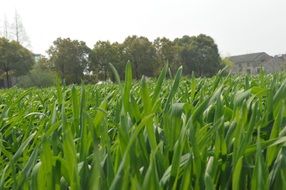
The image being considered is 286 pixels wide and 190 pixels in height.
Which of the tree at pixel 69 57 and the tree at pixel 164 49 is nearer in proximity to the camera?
the tree at pixel 69 57

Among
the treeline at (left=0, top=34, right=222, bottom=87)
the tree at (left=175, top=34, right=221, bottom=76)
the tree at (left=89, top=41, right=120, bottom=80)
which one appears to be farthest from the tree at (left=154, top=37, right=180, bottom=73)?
the tree at (left=89, top=41, right=120, bottom=80)

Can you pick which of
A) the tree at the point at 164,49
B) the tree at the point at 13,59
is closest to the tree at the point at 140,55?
the tree at the point at 164,49

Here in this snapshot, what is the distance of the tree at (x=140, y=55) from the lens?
1857 inches

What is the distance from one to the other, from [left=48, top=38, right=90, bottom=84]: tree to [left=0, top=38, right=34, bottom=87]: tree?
3.60 meters

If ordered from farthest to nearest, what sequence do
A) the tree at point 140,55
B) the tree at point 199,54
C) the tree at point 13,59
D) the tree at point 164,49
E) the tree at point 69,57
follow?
the tree at point 199,54, the tree at point 164,49, the tree at point 140,55, the tree at point 69,57, the tree at point 13,59

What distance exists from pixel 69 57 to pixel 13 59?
245 inches

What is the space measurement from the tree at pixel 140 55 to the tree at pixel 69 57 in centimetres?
508

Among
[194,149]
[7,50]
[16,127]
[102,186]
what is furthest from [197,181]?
[7,50]

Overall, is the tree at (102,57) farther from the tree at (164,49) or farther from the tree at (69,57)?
the tree at (164,49)

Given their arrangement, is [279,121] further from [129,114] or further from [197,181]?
[129,114]

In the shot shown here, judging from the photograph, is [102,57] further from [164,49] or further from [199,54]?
[199,54]

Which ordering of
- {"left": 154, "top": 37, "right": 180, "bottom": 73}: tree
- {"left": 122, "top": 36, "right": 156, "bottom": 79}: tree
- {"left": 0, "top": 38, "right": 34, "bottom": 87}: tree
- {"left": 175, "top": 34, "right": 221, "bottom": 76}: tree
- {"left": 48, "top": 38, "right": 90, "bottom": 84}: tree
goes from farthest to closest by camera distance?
{"left": 175, "top": 34, "right": 221, "bottom": 76}: tree
{"left": 154, "top": 37, "right": 180, "bottom": 73}: tree
{"left": 122, "top": 36, "right": 156, "bottom": 79}: tree
{"left": 48, "top": 38, "right": 90, "bottom": 84}: tree
{"left": 0, "top": 38, "right": 34, "bottom": 87}: tree

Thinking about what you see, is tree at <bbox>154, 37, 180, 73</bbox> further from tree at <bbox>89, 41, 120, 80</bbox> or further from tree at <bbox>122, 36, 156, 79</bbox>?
tree at <bbox>89, 41, 120, 80</bbox>

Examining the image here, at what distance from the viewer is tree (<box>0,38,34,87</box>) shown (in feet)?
135
